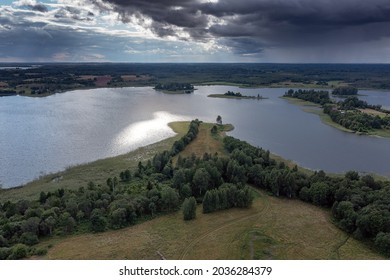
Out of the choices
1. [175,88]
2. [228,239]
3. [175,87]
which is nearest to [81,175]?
[228,239]

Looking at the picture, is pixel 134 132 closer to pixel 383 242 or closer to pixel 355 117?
pixel 355 117

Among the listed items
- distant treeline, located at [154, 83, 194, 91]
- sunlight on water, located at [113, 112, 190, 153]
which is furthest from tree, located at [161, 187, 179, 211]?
distant treeline, located at [154, 83, 194, 91]

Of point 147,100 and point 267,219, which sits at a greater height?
point 147,100

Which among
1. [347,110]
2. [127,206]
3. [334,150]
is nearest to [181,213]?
[127,206]

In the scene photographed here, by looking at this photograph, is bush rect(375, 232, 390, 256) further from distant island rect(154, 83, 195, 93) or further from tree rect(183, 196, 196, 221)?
distant island rect(154, 83, 195, 93)

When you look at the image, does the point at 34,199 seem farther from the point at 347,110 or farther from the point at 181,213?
the point at 347,110

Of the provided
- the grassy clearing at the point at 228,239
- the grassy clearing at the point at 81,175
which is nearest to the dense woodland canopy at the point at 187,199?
the grassy clearing at the point at 228,239
